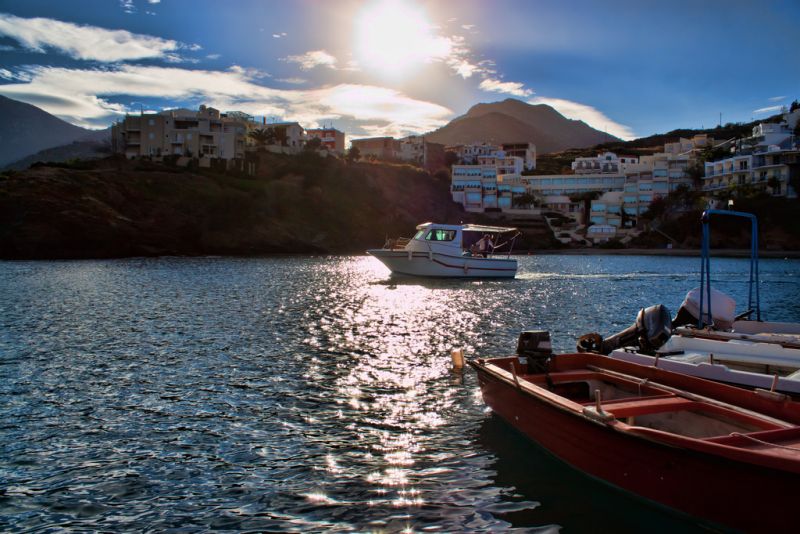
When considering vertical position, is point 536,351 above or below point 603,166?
below

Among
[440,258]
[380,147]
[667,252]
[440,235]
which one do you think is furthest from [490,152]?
[440,258]

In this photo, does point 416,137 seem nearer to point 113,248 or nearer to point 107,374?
point 113,248

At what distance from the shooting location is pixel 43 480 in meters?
8.75

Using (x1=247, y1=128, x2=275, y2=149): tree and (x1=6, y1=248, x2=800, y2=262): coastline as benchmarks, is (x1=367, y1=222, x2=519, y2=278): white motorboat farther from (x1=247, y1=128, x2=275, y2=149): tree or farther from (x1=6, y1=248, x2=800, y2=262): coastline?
(x1=247, y1=128, x2=275, y2=149): tree

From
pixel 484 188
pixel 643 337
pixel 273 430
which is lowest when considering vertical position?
pixel 273 430

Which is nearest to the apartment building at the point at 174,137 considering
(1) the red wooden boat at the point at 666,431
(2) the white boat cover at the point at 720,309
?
(2) the white boat cover at the point at 720,309

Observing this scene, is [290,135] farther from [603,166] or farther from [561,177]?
[603,166]

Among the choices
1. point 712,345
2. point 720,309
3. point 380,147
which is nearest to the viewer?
point 712,345

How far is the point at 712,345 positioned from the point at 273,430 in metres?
8.98

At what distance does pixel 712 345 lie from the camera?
41.7 feet

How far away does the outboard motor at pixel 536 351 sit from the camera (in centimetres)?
1143

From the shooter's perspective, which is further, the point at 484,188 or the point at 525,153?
the point at 525,153

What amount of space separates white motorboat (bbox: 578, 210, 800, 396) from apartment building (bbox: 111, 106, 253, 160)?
102m

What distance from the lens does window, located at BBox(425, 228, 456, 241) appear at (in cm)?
4784
